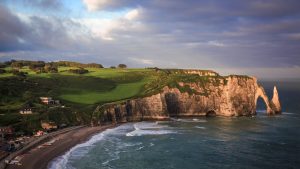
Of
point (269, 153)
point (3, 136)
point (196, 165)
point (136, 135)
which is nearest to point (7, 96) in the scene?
point (3, 136)

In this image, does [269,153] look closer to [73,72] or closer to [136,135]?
[136,135]

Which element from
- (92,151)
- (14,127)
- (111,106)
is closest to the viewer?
(92,151)

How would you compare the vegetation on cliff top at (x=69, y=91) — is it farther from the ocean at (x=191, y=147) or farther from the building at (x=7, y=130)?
the ocean at (x=191, y=147)

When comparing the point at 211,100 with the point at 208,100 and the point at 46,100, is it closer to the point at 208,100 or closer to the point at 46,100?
the point at 208,100

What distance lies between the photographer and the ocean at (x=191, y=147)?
254 ft

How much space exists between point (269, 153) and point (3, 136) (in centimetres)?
7010

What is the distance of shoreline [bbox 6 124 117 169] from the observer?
77812mm

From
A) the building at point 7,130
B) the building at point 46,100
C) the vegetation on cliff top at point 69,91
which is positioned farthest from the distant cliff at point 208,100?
the building at point 7,130

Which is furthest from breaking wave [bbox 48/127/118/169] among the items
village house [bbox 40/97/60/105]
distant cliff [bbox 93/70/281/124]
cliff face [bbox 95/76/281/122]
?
cliff face [bbox 95/76/281/122]

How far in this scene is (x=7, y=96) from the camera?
13312cm

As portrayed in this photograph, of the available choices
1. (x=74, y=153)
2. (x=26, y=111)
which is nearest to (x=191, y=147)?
(x=74, y=153)

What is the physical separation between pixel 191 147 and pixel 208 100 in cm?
6935

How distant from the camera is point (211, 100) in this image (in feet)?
529

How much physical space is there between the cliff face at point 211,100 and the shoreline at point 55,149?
33.5 metres
